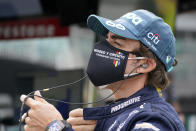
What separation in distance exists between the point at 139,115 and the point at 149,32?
1.62 ft

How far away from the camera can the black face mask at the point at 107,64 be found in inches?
88.6

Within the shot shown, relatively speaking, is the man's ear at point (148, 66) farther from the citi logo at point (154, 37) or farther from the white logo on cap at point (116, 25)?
the white logo on cap at point (116, 25)

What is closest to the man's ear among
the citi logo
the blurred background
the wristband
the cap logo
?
the citi logo

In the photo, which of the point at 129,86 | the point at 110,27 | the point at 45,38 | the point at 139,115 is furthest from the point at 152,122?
the point at 45,38

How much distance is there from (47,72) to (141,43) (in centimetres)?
254

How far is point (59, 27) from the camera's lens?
488cm

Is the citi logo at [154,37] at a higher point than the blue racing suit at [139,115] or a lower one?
higher

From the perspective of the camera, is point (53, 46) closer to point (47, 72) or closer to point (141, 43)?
point (47, 72)

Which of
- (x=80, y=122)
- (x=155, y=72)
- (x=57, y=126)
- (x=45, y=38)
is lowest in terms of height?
(x=45, y=38)

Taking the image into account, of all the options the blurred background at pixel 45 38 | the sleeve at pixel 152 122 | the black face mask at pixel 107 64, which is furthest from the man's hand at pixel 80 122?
the blurred background at pixel 45 38

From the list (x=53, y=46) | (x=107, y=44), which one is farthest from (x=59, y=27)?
(x=107, y=44)

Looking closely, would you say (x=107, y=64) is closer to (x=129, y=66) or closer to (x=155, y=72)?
(x=129, y=66)

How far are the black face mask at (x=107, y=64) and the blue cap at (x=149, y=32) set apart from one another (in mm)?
110

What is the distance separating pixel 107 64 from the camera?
2.28 metres
